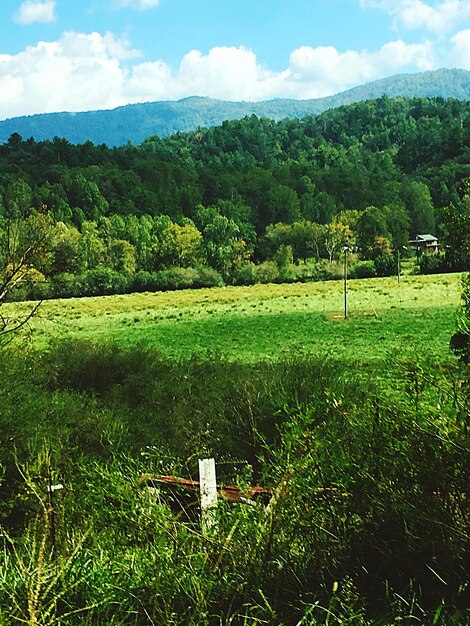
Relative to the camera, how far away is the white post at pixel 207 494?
85.4 inches

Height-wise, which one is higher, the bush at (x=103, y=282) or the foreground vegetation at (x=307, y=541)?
the foreground vegetation at (x=307, y=541)

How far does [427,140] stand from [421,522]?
286 ft

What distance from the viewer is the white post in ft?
7.12

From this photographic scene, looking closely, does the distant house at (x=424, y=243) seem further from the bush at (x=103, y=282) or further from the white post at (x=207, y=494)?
the white post at (x=207, y=494)

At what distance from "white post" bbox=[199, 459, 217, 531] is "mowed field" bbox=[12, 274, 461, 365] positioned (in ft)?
49.4

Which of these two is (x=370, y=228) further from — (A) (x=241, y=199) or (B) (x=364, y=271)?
(A) (x=241, y=199)

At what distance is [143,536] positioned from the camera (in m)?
2.19

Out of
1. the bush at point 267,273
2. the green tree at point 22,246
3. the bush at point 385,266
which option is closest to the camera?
the green tree at point 22,246

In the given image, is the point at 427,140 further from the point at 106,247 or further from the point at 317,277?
the point at 106,247

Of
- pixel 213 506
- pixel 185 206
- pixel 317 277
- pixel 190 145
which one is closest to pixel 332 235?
pixel 317 277

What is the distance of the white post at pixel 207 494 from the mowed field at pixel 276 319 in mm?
15064

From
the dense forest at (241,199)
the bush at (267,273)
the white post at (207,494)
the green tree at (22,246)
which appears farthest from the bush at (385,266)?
the white post at (207,494)

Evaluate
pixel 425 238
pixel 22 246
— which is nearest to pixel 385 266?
pixel 425 238

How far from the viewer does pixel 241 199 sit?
69.5 metres
